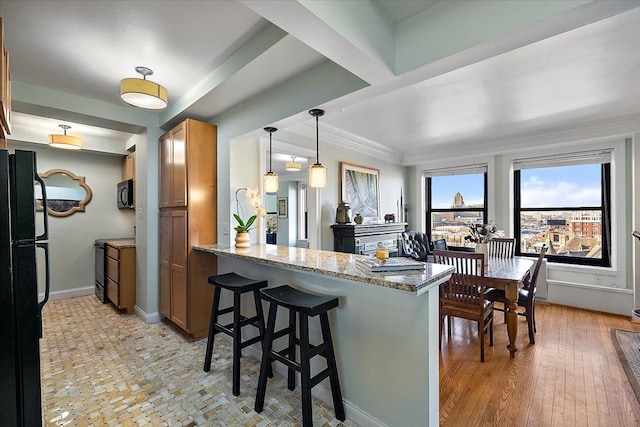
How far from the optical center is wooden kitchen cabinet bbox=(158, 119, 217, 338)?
2.91 meters

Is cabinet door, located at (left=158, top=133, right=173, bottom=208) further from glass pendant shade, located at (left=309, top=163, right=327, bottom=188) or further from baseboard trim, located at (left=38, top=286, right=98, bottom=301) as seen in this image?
baseboard trim, located at (left=38, top=286, right=98, bottom=301)

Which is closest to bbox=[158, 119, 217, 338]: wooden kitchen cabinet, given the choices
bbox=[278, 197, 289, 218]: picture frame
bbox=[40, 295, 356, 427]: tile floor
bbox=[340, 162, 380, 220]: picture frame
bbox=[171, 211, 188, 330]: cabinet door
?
bbox=[171, 211, 188, 330]: cabinet door

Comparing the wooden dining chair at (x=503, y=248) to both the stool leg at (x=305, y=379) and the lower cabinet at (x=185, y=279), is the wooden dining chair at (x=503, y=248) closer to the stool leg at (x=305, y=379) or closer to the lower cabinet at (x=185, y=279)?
the stool leg at (x=305, y=379)

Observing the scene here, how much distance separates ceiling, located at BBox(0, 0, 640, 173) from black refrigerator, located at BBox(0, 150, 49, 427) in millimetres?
1074

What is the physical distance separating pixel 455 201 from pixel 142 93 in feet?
17.0

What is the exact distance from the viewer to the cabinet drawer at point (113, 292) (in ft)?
12.0

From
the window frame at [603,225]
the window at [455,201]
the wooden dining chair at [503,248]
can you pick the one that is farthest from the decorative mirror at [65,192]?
the window frame at [603,225]

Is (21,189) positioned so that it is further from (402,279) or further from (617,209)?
(617,209)

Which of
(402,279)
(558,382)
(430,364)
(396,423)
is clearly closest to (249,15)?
(402,279)

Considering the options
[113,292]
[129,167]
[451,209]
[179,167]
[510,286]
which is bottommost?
[113,292]

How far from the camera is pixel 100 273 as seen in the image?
168 inches

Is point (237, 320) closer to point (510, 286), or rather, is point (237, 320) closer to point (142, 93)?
point (142, 93)

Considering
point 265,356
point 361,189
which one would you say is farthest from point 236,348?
point 361,189

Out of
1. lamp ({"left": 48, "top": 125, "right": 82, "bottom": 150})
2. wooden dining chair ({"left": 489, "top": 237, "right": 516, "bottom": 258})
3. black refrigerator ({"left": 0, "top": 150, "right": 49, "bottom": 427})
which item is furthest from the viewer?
wooden dining chair ({"left": 489, "top": 237, "right": 516, "bottom": 258})
